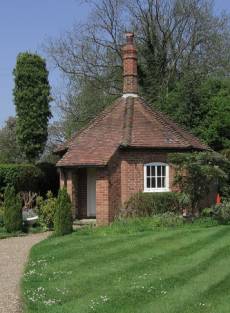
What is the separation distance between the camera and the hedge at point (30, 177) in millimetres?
25672

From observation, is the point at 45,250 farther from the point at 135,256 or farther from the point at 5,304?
the point at 5,304

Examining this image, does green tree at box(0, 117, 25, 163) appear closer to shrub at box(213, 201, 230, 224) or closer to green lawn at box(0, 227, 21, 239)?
green lawn at box(0, 227, 21, 239)

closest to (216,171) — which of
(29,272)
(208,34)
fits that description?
(29,272)

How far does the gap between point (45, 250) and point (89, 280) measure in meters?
4.78

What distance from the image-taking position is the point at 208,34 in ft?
138

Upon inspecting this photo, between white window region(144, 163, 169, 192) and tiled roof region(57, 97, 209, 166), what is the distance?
2.78 feet

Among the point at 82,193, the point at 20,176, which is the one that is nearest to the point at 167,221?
the point at 82,193

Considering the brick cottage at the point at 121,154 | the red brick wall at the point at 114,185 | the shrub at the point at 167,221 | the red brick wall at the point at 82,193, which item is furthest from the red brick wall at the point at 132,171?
the shrub at the point at 167,221

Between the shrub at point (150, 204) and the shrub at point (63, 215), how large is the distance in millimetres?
3790

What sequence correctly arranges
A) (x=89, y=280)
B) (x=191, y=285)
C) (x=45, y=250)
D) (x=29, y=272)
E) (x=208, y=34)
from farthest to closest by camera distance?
(x=208, y=34) < (x=45, y=250) < (x=29, y=272) < (x=89, y=280) < (x=191, y=285)

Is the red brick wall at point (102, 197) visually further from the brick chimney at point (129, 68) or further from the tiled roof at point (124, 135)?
the brick chimney at point (129, 68)

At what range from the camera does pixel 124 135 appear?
23.5 m

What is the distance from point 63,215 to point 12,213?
106 inches

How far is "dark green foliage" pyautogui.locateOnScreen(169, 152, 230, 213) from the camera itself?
19375 mm
